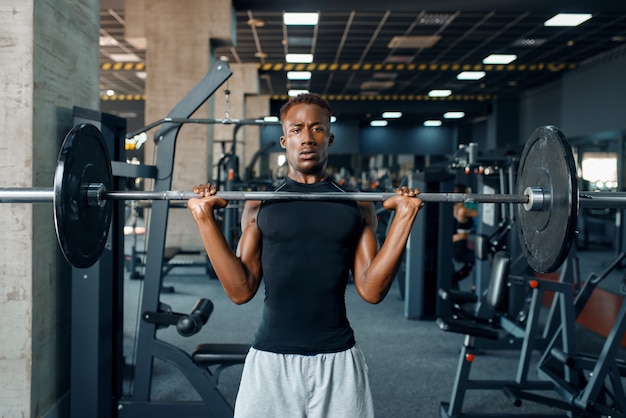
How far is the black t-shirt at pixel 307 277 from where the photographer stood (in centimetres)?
135

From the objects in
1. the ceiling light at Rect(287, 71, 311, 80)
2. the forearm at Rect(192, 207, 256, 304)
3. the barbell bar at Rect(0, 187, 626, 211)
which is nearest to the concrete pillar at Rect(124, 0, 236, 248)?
the ceiling light at Rect(287, 71, 311, 80)

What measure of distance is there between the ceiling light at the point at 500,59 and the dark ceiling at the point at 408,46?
13cm

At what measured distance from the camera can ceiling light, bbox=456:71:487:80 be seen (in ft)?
34.6

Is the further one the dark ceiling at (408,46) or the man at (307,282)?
the dark ceiling at (408,46)

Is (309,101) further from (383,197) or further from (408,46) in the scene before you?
(408,46)

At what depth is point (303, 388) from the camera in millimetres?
1338

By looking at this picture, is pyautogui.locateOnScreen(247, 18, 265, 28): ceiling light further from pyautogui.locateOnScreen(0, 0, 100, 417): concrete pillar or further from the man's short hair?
the man's short hair

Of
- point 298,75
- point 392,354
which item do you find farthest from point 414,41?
point 392,354

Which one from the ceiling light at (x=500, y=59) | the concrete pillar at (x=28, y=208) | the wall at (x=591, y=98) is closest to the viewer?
the concrete pillar at (x=28, y=208)

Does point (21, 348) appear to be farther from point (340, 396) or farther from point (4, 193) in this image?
point (340, 396)

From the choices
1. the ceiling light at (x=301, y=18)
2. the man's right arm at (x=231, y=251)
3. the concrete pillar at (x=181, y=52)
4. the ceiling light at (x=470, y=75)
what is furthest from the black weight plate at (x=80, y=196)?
the ceiling light at (x=470, y=75)

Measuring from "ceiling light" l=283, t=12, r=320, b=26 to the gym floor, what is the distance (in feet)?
11.9

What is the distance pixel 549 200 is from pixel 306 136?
62cm

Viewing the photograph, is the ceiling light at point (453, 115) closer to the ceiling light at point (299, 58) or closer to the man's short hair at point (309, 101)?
the ceiling light at point (299, 58)
